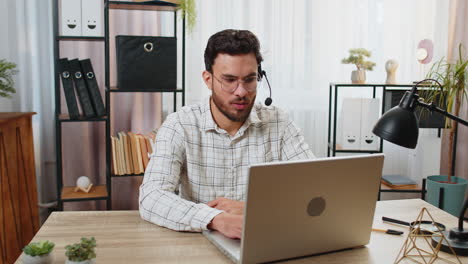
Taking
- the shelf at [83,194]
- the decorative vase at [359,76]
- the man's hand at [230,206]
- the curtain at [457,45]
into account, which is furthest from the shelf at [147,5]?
the curtain at [457,45]

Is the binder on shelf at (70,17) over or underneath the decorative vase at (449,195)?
over

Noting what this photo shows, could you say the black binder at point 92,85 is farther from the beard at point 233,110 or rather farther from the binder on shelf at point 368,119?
the binder on shelf at point 368,119

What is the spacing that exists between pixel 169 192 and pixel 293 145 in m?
0.58

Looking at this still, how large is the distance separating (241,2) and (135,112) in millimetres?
996

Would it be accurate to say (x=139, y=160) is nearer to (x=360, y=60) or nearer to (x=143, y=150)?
(x=143, y=150)

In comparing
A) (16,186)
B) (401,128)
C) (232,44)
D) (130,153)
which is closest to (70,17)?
(130,153)

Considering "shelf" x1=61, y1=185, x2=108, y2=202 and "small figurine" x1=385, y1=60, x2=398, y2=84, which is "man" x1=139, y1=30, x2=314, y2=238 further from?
"small figurine" x1=385, y1=60, x2=398, y2=84

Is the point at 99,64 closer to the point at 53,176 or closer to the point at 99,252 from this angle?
the point at 53,176

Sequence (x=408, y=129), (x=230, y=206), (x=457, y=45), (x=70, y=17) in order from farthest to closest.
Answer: (x=457, y=45) → (x=70, y=17) → (x=230, y=206) → (x=408, y=129)

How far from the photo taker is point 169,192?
1582 mm

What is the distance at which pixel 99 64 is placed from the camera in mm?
3018

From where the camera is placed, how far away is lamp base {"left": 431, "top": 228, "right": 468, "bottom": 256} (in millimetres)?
1281

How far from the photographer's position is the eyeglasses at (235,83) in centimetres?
178

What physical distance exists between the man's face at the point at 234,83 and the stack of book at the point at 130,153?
109 centimetres
